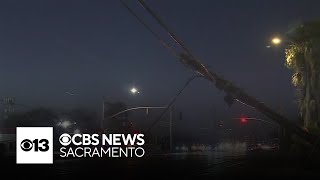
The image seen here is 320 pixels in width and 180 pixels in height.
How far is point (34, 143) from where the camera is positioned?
1246 inches

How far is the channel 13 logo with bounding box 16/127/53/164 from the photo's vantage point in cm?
3125

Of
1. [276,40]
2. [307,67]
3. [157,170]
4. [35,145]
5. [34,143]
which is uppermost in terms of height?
[276,40]

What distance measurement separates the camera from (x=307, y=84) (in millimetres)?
34062

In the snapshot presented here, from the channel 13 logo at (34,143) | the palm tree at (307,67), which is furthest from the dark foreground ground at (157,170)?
the palm tree at (307,67)

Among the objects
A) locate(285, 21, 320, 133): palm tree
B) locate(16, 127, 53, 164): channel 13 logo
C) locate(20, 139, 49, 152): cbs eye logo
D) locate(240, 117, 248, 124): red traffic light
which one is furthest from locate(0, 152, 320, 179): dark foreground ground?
locate(240, 117, 248, 124): red traffic light

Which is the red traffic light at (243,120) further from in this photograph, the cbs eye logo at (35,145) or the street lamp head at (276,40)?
the cbs eye logo at (35,145)

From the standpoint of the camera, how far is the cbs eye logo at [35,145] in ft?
102

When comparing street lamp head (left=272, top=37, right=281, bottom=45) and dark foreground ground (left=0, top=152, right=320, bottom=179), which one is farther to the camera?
street lamp head (left=272, top=37, right=281, bottom=45)

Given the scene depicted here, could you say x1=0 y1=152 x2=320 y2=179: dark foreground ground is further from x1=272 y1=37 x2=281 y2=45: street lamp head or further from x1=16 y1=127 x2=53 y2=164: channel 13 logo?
x1=272 y1=37 x2=281 y2=45: street lamp head

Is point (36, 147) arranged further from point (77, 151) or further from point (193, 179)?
point (77, 151)

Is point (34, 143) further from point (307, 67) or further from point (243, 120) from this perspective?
point (243, 120)

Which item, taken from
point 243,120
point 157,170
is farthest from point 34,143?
point 243,120

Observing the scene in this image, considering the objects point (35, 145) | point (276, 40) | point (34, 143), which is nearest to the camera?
point (276, 40)

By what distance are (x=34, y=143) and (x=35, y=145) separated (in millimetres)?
312
